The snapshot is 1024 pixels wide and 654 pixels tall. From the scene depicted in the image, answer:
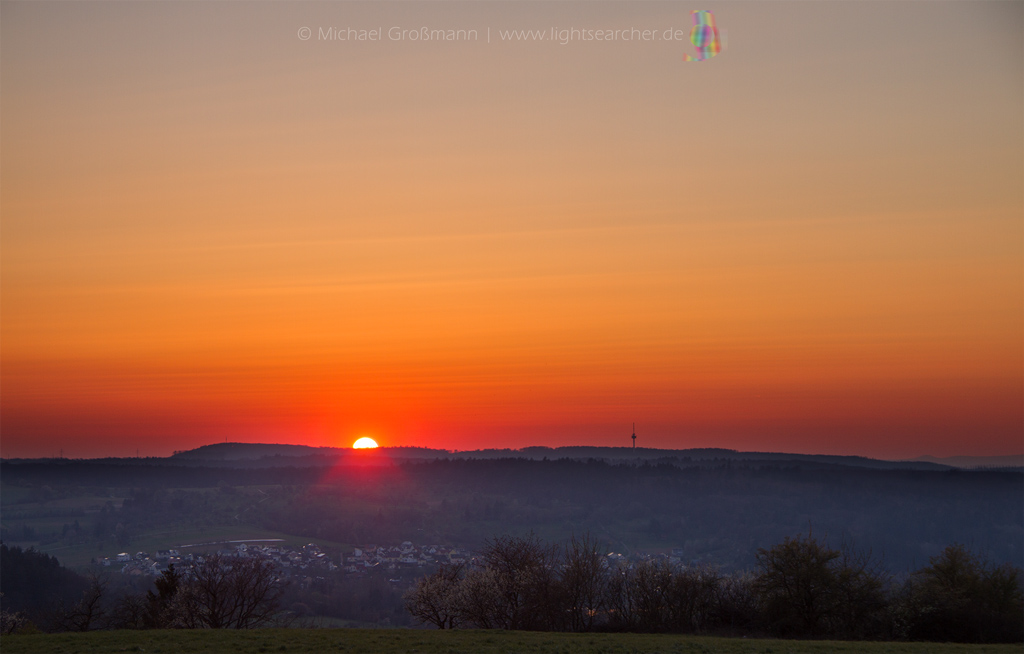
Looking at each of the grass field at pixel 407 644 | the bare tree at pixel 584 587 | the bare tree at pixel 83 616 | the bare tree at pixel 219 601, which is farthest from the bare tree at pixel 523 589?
the bare tree at pixel 83 616

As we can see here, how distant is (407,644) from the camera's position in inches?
1452

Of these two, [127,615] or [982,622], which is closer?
→ [982,622]

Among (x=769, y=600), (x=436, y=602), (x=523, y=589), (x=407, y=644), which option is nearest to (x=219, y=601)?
(x=436, y=602)

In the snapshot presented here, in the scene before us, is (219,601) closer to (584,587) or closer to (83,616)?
(83,616)

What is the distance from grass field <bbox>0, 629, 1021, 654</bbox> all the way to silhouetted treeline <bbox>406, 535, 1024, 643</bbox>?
1532cm

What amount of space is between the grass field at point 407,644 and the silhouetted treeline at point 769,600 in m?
15.3

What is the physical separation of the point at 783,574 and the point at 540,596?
58.1 feet

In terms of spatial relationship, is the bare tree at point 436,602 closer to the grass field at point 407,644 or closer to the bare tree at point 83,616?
the grass field at point 407,644

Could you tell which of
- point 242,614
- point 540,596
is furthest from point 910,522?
point 242,614

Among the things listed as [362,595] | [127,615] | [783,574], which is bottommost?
[362,595]

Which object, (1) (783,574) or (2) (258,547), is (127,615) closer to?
(1) (783,574)

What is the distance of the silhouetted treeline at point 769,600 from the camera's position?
5558cm

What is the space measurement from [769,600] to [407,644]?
1265 inches

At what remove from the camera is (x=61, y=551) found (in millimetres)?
194750
